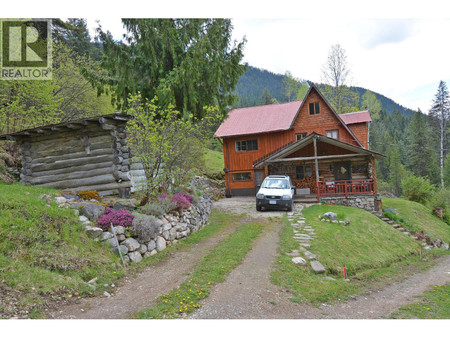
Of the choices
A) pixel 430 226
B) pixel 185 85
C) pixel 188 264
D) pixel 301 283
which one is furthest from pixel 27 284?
pixel 430 226

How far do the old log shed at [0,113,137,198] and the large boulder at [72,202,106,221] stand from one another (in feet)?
11.2

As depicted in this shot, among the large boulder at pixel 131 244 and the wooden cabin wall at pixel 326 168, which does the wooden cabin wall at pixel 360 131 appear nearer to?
the wooden cabin wall at pixel 326 168

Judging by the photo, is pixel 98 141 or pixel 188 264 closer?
pixel 188 264

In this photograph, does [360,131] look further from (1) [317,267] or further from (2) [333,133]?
(1) [317,267]

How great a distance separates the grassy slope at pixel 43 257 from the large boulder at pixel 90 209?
433mm

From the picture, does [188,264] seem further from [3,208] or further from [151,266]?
[3,208]

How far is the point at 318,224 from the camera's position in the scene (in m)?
12.1

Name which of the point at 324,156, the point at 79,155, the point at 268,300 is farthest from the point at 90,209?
the point at 324,156

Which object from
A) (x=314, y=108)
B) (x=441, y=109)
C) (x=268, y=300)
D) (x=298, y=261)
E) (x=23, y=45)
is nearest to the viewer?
(x=268, y=300)

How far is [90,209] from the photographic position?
8039mm

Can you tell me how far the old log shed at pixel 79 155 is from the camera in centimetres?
1173

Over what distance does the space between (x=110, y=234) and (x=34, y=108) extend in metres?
13.2

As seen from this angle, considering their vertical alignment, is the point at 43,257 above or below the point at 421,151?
below

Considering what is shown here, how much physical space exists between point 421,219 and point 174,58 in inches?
813
